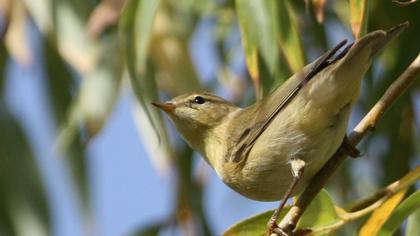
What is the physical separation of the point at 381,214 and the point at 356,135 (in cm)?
20

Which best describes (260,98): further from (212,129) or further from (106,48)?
(106,48)

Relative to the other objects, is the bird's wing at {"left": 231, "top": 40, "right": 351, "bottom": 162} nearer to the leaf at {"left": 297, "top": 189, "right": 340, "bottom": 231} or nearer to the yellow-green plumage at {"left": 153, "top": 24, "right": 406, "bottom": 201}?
the yellow-green plumage at {"left": 153, "top": 24, "right": 406, "bottom": 201}

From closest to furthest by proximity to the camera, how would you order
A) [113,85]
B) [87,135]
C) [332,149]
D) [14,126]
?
1. [332,149]
2. [87,135]
3. [113,85]
4. [14,126]

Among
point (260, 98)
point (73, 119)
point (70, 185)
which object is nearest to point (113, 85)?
point (73, 119)

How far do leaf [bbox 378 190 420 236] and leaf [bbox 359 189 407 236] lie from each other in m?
0.01

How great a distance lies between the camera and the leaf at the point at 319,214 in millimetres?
2441

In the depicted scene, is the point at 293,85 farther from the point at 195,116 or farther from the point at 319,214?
the point at 195,116

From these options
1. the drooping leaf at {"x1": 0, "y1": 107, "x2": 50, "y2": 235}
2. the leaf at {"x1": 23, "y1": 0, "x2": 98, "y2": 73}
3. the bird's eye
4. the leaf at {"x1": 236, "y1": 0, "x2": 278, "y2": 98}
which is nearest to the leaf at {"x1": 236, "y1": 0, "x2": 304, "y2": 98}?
the leaf at {"x1": 236, "y1": 0, "x2": 278, "y2": 98}

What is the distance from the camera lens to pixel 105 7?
3104 millimetres

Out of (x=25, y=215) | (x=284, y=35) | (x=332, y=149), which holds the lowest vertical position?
(x=25, y=215)

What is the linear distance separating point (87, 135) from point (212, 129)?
0.39 m

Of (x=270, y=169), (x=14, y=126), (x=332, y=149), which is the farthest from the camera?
(x=14, y=126)

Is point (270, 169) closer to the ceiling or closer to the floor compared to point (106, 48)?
closer to the floor

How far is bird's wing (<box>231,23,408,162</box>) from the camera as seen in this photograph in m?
2.30
